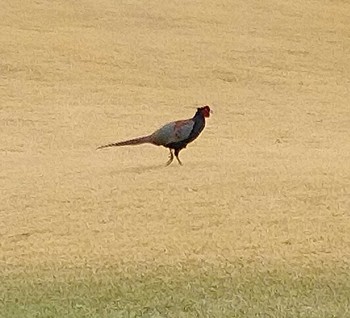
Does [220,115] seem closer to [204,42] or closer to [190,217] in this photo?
[204,42]

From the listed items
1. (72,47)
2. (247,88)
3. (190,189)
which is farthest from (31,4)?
(190,189)

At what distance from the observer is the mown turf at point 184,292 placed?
1074mm

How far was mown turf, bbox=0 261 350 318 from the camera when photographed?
1074mm

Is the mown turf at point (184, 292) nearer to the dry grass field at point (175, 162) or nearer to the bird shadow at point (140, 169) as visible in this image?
the dry grass field at point (175, 162)

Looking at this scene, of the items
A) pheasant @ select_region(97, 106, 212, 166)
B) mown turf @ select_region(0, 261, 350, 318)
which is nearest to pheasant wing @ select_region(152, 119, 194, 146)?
pheasant @ select_region(97, 106, 212, 166)

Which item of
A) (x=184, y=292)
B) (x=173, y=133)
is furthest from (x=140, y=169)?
(x=184, y=292)

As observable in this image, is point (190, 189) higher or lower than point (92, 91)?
higher

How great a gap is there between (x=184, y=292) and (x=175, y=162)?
2.39ft

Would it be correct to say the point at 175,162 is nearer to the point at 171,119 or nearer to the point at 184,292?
the point at 184,292

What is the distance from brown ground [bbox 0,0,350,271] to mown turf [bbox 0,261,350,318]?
4 cm

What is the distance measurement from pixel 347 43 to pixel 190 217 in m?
2.37

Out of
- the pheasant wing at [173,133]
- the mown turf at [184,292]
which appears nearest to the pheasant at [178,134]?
the pheasant wing at [173,133]

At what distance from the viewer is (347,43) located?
360 cm

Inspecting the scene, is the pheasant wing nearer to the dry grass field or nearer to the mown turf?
the dry grass field
